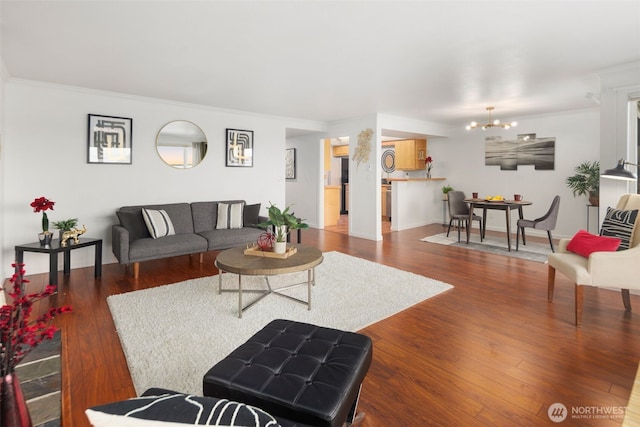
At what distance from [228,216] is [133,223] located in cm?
130

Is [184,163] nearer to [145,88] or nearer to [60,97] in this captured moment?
[145,88]

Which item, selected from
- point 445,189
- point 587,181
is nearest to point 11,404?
point 587,181

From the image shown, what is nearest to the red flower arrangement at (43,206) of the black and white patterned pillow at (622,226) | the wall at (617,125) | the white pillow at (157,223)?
the white pillow at (157,223)

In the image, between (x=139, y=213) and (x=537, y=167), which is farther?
(x=537, y=167)

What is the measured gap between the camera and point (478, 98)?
5.13 m

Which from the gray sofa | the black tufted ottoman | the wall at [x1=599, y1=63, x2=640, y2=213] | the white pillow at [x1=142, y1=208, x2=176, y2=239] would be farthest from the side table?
the wall at [x1=599, y1=63, x2=640, y2=213]

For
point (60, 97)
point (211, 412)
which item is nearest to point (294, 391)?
point (211, 412)

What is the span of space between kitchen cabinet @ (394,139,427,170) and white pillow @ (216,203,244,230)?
16.5ft

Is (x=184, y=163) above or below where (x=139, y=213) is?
above

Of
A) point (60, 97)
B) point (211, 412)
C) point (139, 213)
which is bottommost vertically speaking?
point (211, 412)

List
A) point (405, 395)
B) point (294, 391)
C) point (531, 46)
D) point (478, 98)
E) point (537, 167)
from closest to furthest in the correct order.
→ 1. point (294, 391)
2. point (405, 395)
3. point (531, 46)
4. point (478, 98)
5. point (537, 167)

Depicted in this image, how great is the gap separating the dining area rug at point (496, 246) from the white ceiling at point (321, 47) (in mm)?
2367

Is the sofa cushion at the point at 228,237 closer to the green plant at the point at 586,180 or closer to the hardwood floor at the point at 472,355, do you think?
the hardwood floor at the point at 472,355

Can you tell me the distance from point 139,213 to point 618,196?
5689 millimetres
